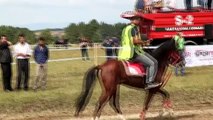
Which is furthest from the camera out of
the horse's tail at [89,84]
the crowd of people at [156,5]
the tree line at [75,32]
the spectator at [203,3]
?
the tree line at [75,32]

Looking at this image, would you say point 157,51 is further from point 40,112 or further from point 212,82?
point 212,82

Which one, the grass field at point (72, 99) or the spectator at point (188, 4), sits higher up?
the spectator at point (188, 4)

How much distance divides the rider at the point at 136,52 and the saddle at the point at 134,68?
10 centimetres

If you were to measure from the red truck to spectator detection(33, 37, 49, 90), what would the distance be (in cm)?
750

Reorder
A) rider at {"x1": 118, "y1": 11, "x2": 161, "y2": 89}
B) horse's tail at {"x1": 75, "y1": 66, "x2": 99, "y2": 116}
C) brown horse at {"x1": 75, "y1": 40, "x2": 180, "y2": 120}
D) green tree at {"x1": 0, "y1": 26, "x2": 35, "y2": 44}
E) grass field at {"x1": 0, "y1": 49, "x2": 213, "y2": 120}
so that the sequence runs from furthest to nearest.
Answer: green tree at {"x1": 0, "y1": 26, "x2": 35, "y2": 44}
grass field at {"x1": 0, "y1": 49, "x2": 213, "y2": 120}
rider at {"x1": 118, "y1": 11, "x2": 161, "y2": 89}
horse's tail at {"x1": 75, "y1": 66, "x2": 99, "y2": 116}
brown horse at {"x1": 75, "y1": 40, "x2": 180, "y2": 120}

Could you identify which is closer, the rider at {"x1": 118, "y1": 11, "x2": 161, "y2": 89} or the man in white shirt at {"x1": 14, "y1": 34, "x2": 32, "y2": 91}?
the rider at {"x1": 118, "y1": 11, "x2": 161, "y2": 89}

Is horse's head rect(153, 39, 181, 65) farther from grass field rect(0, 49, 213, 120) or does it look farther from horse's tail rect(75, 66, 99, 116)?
grass field rect(0, 49, 213, 120)

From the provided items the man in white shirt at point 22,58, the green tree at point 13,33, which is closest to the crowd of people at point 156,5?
the man in white shirt at point 22,58

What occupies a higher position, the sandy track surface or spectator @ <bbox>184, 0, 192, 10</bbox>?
spectator @ <bbox>184, 0, 192, 10</bbox>

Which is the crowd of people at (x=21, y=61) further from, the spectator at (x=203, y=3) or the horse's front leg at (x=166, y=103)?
the spectator at (x=203, y=3)

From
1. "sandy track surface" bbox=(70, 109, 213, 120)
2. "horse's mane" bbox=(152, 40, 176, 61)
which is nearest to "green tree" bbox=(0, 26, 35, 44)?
"sandy track surface" bbox=(70, 109, 213, 120)

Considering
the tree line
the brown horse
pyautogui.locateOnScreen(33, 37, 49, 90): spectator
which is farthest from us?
the tree line

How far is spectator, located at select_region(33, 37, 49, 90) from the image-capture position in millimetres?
16062

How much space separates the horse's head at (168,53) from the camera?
11680 millimetres
